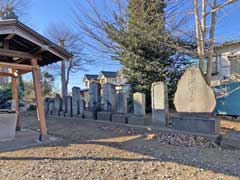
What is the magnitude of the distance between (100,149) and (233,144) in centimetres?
313

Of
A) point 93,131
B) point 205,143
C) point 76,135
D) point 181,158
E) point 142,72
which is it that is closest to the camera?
point 181,158

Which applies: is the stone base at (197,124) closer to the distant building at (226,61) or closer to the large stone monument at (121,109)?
the large stone monument at (121,109)

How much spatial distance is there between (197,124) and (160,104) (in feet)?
4.37

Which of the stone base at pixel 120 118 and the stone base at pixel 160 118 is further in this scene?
the stone base at pixel 120 118

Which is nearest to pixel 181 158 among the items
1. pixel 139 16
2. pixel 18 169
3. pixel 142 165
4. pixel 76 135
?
pixel 142 165

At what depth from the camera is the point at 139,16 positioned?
10.1 metres

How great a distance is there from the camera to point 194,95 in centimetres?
629

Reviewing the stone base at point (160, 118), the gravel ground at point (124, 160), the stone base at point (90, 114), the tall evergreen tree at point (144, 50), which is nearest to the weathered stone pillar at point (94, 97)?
the stone base at point (90, 114)

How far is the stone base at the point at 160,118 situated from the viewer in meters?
6.86

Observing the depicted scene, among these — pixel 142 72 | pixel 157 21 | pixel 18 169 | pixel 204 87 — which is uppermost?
pixel 157 21

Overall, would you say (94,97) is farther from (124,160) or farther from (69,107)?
(124,160)

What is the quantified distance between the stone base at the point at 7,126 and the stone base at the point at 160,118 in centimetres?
424

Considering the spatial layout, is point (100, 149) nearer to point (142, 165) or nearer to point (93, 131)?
point (142, 165)

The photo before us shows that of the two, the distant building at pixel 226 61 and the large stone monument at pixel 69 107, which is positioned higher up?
the distant building at pixel 226 61
